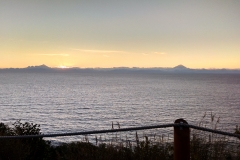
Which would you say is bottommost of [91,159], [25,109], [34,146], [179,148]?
[25,109]

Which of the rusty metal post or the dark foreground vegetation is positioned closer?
the rusty metal post

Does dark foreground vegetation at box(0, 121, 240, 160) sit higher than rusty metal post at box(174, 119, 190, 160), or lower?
lower

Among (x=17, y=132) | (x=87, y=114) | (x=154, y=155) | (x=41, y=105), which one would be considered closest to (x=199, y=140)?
(x=154, y=155)

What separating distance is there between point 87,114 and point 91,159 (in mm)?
38392

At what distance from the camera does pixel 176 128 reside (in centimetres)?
282

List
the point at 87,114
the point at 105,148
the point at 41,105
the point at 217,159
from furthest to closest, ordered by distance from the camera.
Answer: the point at 41,105 < the point at 87,114 < the point at 105,148 < the point at 217,159

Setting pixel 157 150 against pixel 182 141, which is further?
pixel 157 150

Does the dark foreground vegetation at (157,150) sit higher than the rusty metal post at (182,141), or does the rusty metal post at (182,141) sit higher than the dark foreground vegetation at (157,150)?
the rusty metal post at (182,141)

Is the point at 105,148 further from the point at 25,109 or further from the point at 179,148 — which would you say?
the point at 25,109

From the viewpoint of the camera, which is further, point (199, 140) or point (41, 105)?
point (41, 105)

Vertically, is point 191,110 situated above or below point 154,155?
below

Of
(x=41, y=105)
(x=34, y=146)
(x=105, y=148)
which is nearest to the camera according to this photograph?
(x=105, y=148)

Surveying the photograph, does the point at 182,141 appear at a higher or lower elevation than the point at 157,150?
higher

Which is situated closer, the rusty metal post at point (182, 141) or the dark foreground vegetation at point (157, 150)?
the rusty metal post at point (182, 141)
